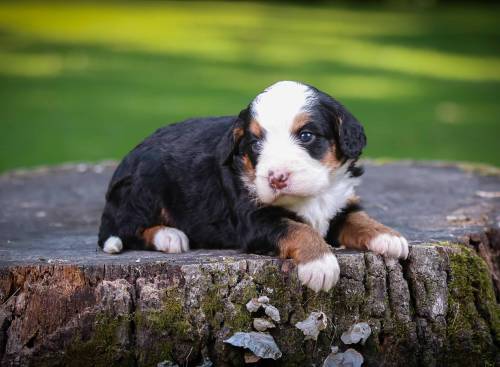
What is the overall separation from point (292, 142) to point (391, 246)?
0.68 metres

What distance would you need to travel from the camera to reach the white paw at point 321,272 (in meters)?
4.25

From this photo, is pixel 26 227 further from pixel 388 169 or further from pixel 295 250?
pixel 388 169

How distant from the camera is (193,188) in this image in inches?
196

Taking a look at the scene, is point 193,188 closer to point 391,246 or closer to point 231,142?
point 231,142

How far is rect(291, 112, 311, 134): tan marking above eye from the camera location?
439 centimetres

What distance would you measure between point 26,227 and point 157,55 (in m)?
14.2

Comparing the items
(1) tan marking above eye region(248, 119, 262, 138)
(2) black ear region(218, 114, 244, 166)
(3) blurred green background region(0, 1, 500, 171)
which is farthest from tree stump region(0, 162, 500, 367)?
(3) blurred green background region(0, 1, 500, 171)

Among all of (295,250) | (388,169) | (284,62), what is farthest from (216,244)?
(284,62)

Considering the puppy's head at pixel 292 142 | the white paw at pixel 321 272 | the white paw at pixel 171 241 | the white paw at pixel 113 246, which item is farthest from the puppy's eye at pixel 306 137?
the white paw at pixel 113 246

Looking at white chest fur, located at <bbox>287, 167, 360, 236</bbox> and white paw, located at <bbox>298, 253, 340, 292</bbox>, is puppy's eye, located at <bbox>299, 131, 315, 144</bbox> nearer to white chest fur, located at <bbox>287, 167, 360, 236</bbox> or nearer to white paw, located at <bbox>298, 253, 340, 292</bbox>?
white chest fur, located at <bbox>287, 167, 360, 236</bbox>

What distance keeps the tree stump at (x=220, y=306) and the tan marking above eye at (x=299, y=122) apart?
2.04ft

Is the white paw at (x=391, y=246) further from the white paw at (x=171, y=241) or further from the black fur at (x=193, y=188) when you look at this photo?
the white paw at (x=171, y=241)

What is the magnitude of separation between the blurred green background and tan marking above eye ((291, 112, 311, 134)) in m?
6.80

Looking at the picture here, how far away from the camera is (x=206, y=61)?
739 inches
